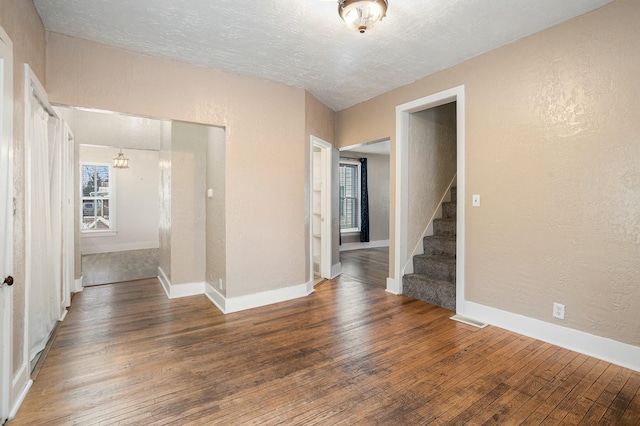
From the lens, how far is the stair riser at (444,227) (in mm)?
4312

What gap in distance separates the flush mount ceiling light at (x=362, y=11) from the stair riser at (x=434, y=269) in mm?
2851

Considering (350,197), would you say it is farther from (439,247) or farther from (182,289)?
(182,289)

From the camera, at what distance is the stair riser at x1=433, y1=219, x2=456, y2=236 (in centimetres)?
431

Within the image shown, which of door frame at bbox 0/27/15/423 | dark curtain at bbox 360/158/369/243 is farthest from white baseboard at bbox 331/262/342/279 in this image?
door frame at bbox 0/27/15/423

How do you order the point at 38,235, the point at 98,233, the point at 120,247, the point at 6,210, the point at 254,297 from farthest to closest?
the point at 120,247, the point at 98,233, the point at 254,297, the point at 38,235, the point at 6,210

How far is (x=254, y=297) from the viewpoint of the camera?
3723 mm

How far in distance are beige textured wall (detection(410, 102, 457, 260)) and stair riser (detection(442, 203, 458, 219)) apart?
0.13m

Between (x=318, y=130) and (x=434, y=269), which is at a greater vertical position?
(x=318, y=130)

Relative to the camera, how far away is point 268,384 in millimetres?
2129

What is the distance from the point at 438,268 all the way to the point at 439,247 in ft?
1.34

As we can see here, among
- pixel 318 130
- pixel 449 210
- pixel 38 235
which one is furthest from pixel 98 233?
pixel 449 210

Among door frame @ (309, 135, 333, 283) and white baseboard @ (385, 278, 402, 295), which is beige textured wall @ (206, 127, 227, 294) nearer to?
door frame @ (309, 135, 333, 283)

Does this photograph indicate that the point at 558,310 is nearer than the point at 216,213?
Yes

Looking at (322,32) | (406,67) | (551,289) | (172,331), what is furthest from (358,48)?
(172,331)
